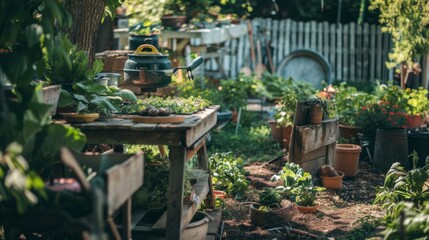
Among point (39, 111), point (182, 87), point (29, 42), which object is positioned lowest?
point (182, 87)

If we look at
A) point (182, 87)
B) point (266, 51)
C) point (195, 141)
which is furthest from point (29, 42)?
point (266, 51)

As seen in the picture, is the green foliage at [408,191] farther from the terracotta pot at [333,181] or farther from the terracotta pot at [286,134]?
the terracotta pot at [286,134]

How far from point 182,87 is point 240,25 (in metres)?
5.14

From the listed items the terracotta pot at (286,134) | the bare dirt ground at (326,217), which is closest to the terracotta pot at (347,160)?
the bare dirt ground at (326,217)

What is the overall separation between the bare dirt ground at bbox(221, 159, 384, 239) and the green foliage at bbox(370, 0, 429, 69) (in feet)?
9.69

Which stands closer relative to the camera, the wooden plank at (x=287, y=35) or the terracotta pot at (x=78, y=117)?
the terracotta pot at (x=78, y=117)

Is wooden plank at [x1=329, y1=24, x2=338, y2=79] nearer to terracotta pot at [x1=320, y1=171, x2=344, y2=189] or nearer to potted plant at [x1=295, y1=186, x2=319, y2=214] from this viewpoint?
terracotta pot at [x1=320, y1=171, x2=344, y2=189]

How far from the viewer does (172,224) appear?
533 centimetres

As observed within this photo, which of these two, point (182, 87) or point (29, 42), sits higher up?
point (29, 42)

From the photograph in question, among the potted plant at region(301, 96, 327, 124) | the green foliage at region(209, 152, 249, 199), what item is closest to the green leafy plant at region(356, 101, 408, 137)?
the potted plant at region(301, 96, 327, 124)

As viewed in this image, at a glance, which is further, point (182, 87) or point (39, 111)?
point (182, 87)

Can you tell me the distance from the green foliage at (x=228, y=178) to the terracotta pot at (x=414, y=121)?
10.3 feet

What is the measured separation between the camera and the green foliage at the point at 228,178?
7.95 m

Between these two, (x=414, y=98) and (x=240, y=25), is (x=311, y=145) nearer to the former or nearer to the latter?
(x=414, y=98)
